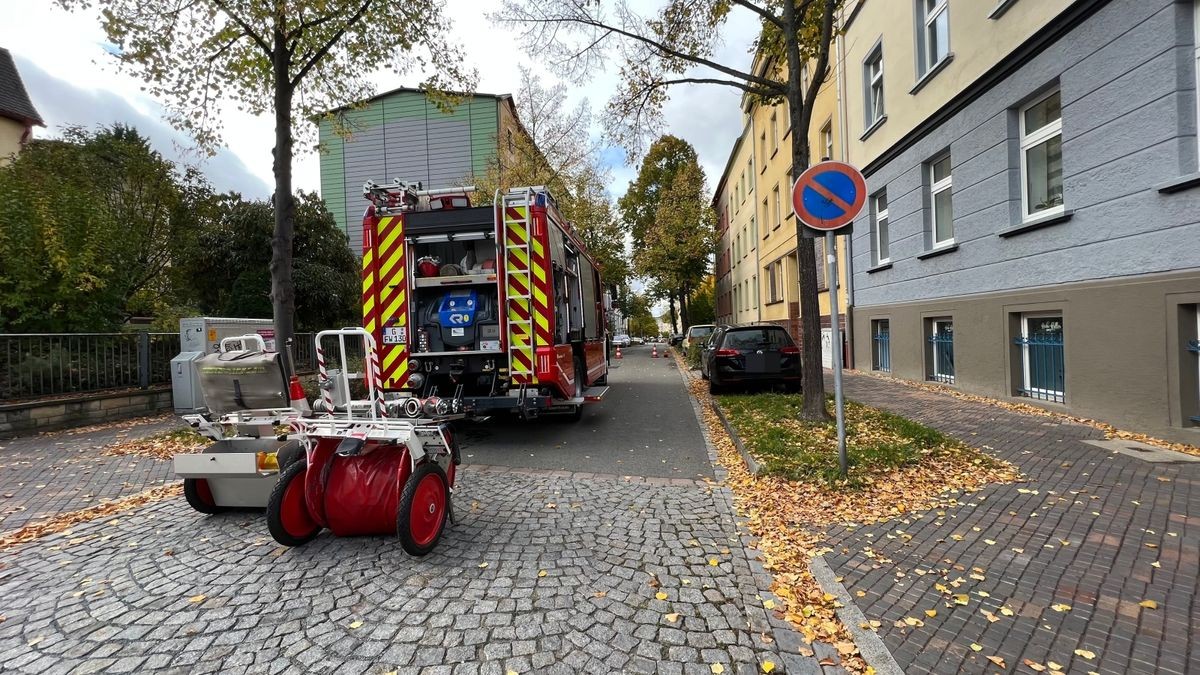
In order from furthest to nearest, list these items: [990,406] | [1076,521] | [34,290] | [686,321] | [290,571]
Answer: [686,321], [34,290], [990,406], [1076,521], [290,571]

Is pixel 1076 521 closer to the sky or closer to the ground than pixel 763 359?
closer to the ground

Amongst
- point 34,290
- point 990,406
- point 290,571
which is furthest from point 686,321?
point 290,571

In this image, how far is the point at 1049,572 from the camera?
3006 mm

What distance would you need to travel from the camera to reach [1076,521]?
3635mm

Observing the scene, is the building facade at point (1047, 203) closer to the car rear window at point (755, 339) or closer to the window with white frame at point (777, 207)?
the car rear window at point (755, 339)

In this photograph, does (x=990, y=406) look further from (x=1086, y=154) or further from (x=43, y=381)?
(x=43, y=381)

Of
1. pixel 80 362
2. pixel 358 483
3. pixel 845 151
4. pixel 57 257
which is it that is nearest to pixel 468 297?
pixel 358 483

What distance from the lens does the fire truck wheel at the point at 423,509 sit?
10.7ft

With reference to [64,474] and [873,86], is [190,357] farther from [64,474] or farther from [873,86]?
[873,86]

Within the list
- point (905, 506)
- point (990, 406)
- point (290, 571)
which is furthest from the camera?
point (990, 406)

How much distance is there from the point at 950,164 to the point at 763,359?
4559 mm

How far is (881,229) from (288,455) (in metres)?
12.7

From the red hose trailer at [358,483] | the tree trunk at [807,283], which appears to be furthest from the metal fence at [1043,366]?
the red hose trailer at [358,483]

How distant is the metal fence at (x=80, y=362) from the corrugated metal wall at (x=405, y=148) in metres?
21.4
